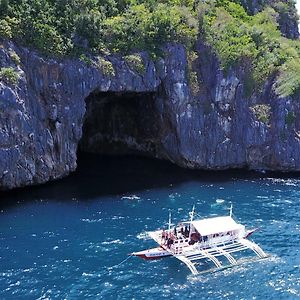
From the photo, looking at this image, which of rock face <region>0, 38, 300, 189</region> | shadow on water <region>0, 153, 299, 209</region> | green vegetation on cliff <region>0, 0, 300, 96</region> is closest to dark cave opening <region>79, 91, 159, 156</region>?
rock face <region>0, 38, 300, 189</region>

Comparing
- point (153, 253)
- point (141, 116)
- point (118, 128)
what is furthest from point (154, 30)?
point (153, 253)

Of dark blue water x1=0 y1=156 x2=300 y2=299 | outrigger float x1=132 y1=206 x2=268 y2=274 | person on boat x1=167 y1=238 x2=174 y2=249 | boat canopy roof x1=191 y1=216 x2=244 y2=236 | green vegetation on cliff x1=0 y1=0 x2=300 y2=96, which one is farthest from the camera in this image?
green vegetation on cliff x1=0 y1=0 x2=300 y2=96

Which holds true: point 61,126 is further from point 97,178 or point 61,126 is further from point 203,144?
point 203,144

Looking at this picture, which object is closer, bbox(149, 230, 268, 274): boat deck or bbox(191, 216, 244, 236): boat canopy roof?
bbox(149, 230, 268, 274): boat deck

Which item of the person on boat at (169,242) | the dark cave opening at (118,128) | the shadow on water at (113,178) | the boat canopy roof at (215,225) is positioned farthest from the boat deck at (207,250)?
the dark cave opening at (118,128)

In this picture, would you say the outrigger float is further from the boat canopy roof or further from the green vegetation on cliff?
the green vegetation on cliff

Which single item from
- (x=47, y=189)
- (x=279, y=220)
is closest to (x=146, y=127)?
(x=47, y=189)

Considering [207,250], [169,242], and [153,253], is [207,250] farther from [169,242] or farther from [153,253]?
[153,253]
